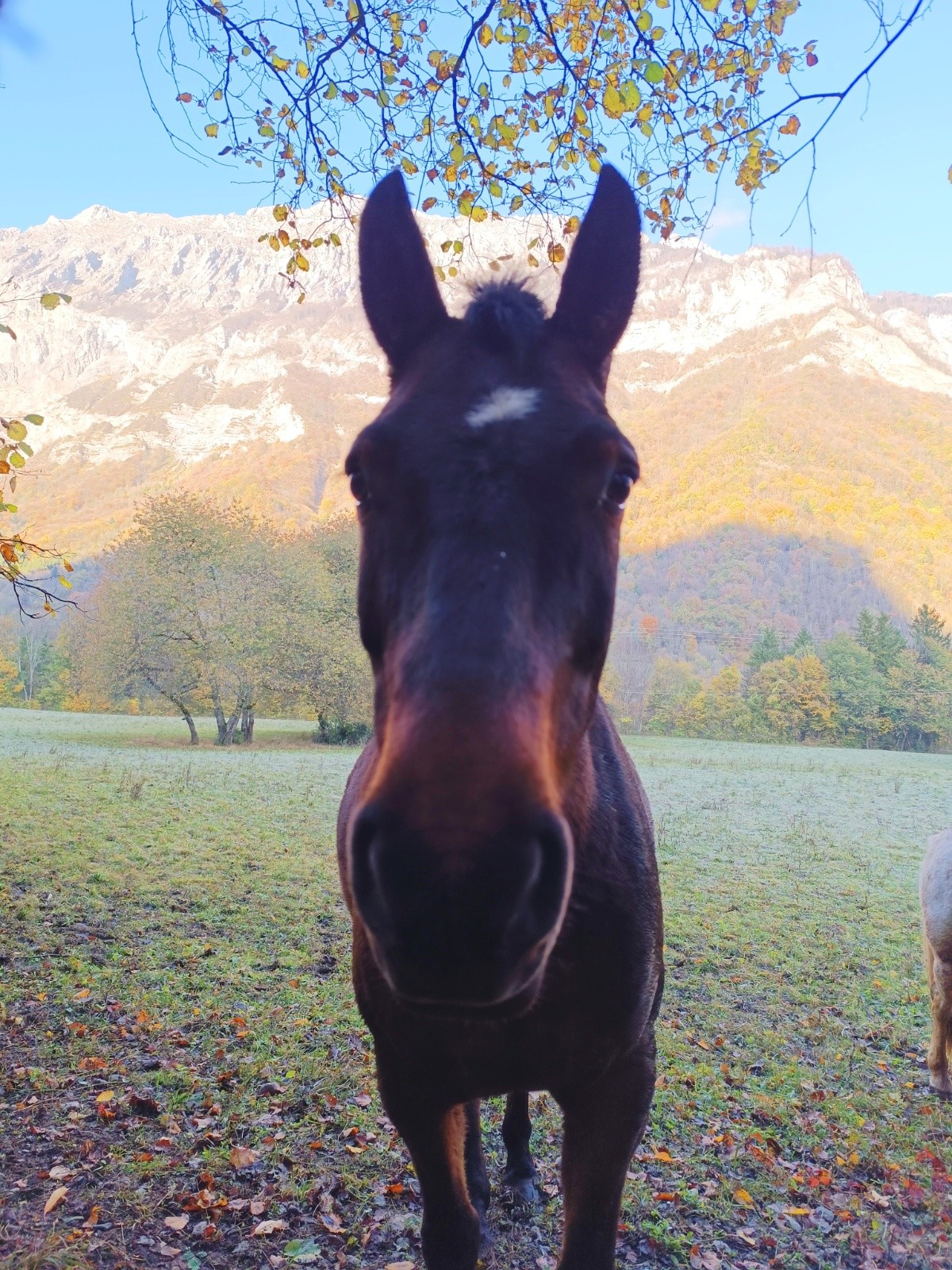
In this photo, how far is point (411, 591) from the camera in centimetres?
145

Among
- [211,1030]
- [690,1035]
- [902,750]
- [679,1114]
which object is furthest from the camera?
[902,750]

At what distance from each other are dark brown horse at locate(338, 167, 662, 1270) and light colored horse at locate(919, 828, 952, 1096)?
3.56 meters

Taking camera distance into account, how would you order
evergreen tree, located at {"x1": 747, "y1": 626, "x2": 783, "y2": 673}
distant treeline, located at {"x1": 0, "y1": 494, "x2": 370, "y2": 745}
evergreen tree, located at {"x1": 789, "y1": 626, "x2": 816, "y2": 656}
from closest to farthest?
1. distant treeline, located at {"x1": 0, "y1": 494, "x2": 370, "y2": 745}
2. evergreen tree, located at {"x1": 747, "y1": 626, "x2": 783, "y2": 673}
3. evergreen tree, located at {"x1": 789, "y1": 626, "x2": 816, "y2": 656}

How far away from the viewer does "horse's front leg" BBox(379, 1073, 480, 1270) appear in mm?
2332

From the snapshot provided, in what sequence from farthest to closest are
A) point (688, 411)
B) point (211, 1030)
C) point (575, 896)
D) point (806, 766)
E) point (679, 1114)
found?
1. point (688, 411)
2. point (806, 766)
3. point (211, 1030)
4. point (679, 1114)
5. point (575, 896)

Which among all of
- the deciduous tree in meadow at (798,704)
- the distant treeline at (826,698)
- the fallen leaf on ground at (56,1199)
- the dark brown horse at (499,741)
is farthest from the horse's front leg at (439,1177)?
the deciduous tree in meadow at (798,704)

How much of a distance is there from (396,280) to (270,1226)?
163 inches

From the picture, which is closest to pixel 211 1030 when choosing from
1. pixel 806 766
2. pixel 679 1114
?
pixel 679 1114

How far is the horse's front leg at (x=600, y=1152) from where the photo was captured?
2.31 meters

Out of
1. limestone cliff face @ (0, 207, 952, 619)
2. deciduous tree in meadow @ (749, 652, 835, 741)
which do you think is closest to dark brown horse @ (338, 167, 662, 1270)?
limestone cliff face @ (0, 207, 952, 619)

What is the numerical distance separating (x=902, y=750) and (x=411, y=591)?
52003mm

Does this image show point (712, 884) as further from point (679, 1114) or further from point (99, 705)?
point (99, 705)


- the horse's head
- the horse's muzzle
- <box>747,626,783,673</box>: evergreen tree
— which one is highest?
<box>747,626,783,673</box>: evergreen tree

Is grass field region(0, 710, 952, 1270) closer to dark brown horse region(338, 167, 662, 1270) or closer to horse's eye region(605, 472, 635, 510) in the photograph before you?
dark brown horse region(338, 167, 662, 1270)
